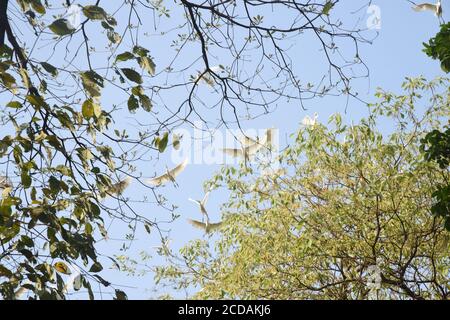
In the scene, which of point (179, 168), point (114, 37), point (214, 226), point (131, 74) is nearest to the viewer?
point (131, 74)

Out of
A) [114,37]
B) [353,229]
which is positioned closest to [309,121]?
[353,229]

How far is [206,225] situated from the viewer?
7582 millimetres

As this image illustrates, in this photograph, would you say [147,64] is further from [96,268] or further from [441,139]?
[441,139]

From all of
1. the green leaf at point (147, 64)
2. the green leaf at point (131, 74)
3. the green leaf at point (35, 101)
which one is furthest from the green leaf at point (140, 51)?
the green leaf at point (35, 101)

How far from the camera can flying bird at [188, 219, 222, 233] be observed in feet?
24.6

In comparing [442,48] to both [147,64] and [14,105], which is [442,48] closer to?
[147,64]

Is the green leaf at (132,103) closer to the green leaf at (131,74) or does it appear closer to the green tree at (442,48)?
the green leaf at (131,74)

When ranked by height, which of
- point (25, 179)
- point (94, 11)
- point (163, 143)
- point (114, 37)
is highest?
point (114, 37)

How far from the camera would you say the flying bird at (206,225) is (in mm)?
7496

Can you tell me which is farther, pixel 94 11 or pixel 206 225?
pixel 206 225

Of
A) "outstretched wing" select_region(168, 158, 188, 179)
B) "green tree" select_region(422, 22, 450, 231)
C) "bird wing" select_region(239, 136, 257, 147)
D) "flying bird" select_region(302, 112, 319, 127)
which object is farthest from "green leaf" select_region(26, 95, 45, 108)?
"flying bird" select_region(302, 112, 319, 127)

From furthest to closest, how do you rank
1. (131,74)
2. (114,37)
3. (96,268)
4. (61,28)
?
(114,37), (131,74), (61,28), (96,268)

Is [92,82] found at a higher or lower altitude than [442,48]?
lower

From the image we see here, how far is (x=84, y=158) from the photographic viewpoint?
2.46 metres
